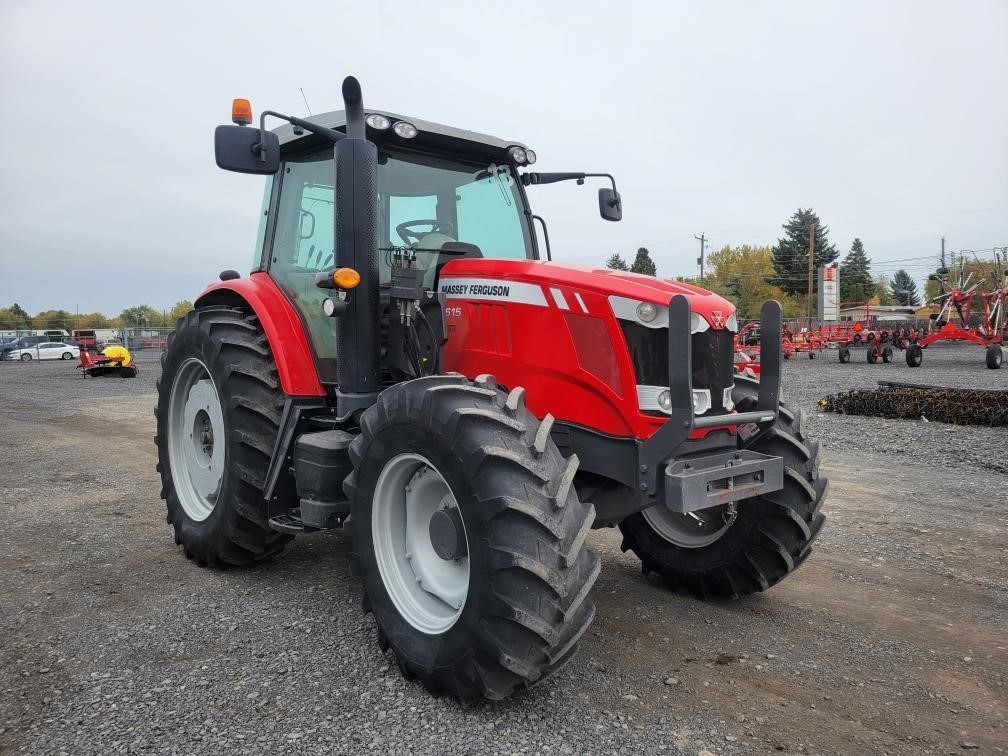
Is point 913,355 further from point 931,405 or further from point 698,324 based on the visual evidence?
point 698,324

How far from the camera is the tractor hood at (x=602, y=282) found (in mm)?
3131

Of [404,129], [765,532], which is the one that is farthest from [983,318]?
[404,129]

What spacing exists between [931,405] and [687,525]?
25.5 ft

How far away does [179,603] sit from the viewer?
389 cm

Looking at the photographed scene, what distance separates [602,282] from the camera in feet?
10.5

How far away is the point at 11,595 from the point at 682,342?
12.8ft

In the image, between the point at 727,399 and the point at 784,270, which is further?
the point at 784,270

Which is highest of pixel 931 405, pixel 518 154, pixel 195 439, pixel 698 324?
pixel 518 154

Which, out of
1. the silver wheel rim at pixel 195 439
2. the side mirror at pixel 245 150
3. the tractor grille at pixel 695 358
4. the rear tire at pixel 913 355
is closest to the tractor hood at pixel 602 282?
the tractor grille at pixel 695 358

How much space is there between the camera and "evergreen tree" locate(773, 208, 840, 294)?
63.8m

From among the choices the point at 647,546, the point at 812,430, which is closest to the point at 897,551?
the point at 647,546

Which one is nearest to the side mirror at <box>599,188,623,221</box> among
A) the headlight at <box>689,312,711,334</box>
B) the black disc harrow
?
the headlight at <box>689,312,711,334</box>

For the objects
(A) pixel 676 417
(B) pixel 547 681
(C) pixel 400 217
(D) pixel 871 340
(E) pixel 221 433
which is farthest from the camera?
(D) pixel 871 340

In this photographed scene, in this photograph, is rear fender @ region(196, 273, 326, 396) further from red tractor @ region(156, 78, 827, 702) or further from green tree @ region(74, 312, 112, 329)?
green tree @ region(74, 312, 112, 329)
